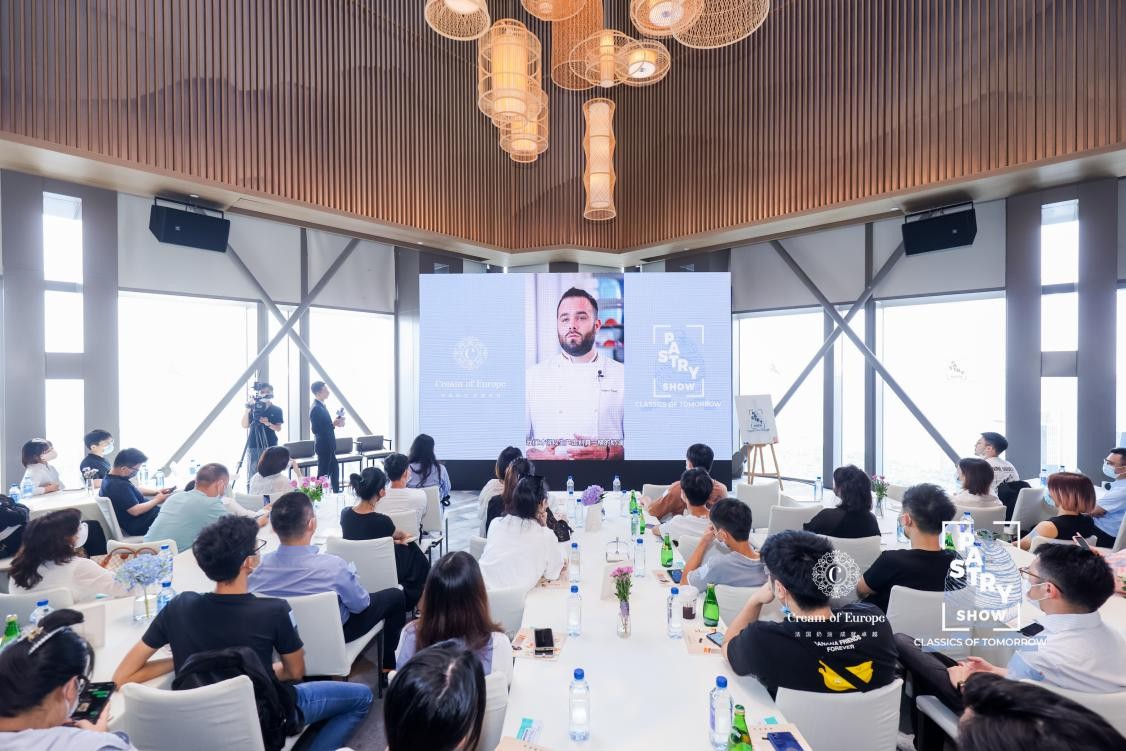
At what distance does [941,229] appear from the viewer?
7.03 meters

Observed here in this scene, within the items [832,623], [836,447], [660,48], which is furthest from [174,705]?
[836,447]

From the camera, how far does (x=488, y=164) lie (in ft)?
30.5

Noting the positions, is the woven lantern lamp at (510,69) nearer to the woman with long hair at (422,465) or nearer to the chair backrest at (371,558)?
the woman with long hair at (422,465)

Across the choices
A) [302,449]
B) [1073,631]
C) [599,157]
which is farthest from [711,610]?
[302,449]

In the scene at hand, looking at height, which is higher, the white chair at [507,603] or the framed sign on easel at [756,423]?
the framed sign on easel at [756,423]

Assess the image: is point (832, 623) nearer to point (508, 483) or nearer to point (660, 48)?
point (508, 483)

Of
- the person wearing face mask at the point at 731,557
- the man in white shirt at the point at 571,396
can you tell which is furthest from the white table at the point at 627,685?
the man in white shirt at the point at 571,396

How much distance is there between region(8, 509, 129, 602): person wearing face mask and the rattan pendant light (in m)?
5.13

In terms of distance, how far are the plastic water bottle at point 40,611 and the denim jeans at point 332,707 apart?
4.06ft

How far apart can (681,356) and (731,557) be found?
5.41m

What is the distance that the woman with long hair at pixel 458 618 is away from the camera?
2.15 metres

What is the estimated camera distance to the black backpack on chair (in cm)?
188

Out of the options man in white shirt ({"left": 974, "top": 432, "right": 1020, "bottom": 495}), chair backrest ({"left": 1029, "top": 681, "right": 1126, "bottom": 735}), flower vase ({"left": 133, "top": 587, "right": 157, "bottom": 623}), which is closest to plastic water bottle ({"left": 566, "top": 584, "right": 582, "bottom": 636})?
chair backrest ({"left": 1029, "top": 681, "right": 1126, "bottom": 735})

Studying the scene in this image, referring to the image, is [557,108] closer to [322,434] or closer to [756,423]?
[756,423]
